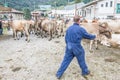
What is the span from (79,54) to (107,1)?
33304mm

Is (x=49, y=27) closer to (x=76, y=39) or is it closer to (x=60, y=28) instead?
(x=60, y=28)

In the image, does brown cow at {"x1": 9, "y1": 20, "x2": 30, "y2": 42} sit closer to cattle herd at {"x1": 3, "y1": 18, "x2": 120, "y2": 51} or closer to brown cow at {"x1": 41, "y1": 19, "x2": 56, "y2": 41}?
cattle herd at {"x1": 3, "y1": 18, "x2": 120, "y2": 51}

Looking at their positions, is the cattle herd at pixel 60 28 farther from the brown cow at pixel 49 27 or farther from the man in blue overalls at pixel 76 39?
the man in blue overalls at pixel 76 39

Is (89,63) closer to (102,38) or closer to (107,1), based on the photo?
(102,38)

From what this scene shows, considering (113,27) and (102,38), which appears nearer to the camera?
(102,38)

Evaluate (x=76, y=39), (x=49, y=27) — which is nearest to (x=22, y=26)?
(x=49, y=27)

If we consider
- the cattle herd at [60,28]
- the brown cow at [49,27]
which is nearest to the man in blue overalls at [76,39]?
the cattle herd at [60,28]

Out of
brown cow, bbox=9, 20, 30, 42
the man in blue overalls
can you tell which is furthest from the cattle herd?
the man in blue overalls

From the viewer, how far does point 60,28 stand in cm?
1669

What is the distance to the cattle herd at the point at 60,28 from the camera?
11688 millimetres

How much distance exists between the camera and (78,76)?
7.27 m

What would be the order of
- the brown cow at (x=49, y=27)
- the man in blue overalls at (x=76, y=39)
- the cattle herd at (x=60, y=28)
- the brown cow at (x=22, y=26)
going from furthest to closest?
the brown cow at (x=49, y=27)
the brown cow at (x=22, y=26)
the cattle herd at (x=60, y=28)
the man in blue overalls at (x=76, y=39)

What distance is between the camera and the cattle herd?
38.3 feet

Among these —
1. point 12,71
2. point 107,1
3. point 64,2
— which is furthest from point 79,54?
point 64,2
